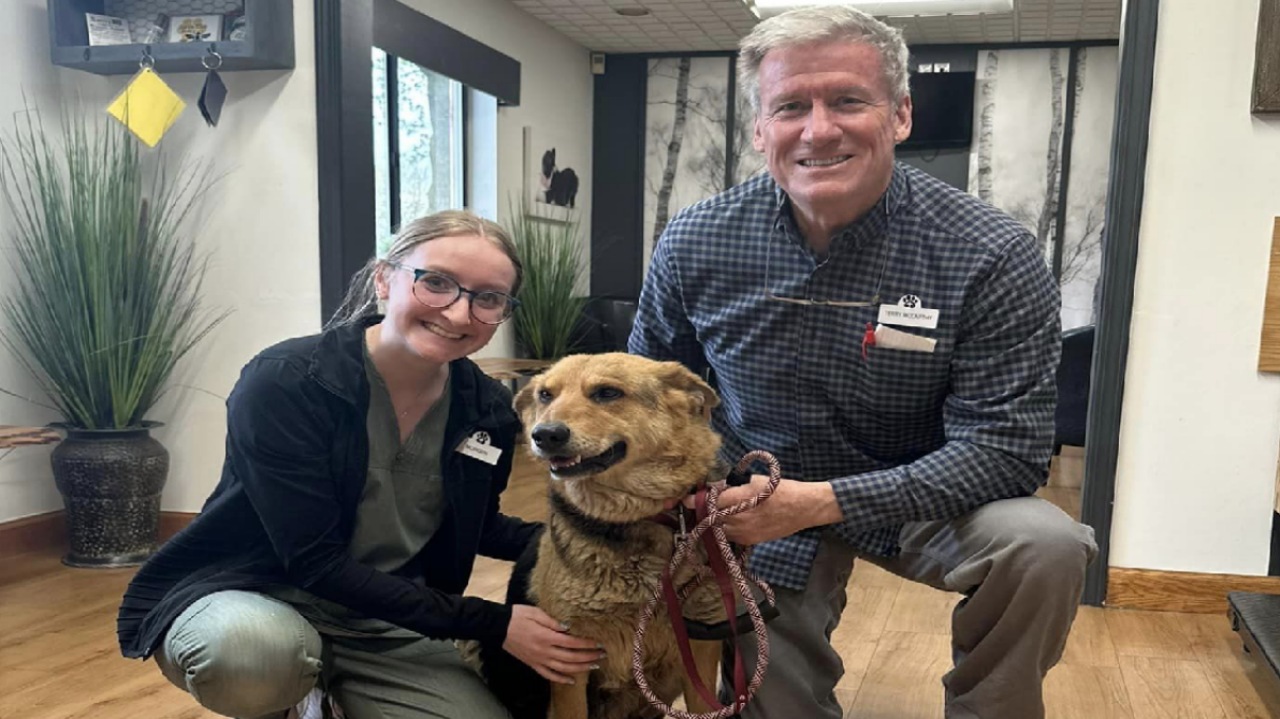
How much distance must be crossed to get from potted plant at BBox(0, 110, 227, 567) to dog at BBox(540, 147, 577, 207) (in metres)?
3.86

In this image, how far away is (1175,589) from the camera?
2.82 metres

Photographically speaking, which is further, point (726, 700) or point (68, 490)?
point (68, 490)

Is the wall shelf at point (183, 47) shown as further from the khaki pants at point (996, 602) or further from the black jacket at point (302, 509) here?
the khaki pants at point (996, 602)

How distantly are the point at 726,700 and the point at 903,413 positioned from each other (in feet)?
1.99

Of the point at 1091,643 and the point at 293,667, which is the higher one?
the point at 293,667

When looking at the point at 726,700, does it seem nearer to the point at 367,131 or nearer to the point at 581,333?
the point at 367,131

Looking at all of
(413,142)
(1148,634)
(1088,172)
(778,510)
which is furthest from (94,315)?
(1088,172)

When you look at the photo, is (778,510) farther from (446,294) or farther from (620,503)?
(446,294)

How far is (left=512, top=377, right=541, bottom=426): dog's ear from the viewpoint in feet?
5.45

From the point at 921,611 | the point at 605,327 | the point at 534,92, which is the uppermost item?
the point at 534,92

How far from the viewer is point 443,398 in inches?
68.3

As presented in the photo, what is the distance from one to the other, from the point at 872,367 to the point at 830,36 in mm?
555

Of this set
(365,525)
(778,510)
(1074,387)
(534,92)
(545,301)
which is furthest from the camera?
(534,92)

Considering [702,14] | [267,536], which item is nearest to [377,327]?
[267,536]
